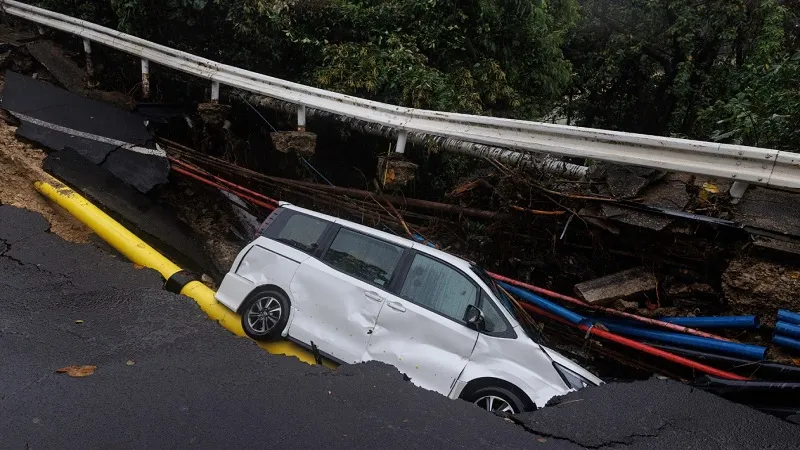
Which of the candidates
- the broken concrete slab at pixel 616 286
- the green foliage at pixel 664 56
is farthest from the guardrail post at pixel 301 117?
the green foliage at pixel 664 56

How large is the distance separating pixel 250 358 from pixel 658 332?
169 inches

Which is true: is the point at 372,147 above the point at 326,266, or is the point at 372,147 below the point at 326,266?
above

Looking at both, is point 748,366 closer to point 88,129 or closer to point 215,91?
point 215,91

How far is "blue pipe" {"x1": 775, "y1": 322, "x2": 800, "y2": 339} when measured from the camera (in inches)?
174

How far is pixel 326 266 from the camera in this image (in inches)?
209

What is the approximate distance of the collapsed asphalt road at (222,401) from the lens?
2594 mm

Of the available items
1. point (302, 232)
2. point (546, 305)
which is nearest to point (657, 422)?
point (546, 305)

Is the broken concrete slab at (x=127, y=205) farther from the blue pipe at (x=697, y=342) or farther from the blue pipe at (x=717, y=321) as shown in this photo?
the blue pipe at (x=717, y=321)

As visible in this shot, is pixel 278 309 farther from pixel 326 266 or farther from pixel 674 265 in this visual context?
pixel 674 265

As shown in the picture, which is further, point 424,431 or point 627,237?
point 627,237

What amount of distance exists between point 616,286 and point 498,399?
2.14 metres

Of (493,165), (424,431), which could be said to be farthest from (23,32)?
(424,431)

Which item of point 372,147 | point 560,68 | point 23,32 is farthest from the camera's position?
point 560,68

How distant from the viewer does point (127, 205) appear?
6.90 metres
